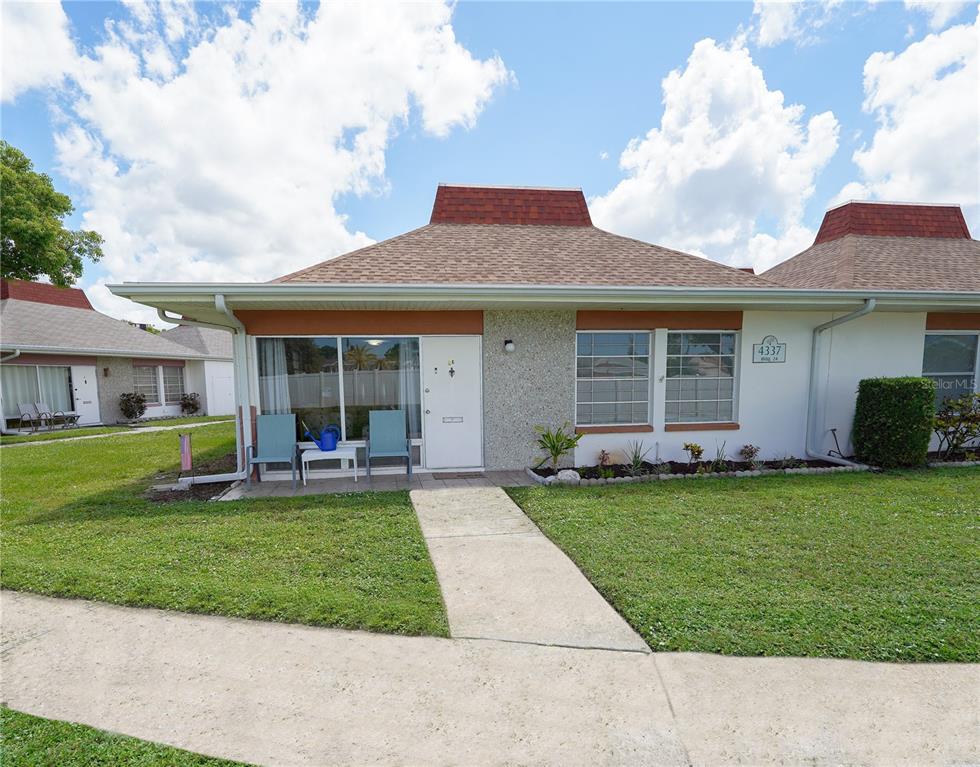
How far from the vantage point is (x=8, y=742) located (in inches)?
84.2

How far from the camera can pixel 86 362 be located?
1623cm

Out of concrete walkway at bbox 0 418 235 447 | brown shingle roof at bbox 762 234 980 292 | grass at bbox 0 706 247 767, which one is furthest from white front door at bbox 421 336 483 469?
concrete walkway at bbox 0 418 235 447

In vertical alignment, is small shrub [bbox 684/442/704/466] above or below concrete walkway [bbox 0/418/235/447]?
above

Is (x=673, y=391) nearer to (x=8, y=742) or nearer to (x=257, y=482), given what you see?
(x=257, y=482)

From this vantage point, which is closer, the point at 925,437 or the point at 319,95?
the point at 925,437

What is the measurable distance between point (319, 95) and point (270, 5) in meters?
1.36

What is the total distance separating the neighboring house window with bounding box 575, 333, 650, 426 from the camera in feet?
25.7

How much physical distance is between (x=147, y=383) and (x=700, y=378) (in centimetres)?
2063

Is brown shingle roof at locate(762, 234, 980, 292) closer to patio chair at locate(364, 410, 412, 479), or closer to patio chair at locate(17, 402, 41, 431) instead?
patio chair at locate(364, 410, 412, 479)

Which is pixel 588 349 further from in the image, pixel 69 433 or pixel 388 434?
pixel 69 433

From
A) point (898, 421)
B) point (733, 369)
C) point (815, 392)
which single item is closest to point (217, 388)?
point (733, 369)

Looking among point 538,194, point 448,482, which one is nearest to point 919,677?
point 448,482

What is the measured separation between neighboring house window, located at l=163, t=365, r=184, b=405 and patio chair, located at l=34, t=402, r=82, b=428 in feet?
12.2

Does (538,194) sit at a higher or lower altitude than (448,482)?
higher
